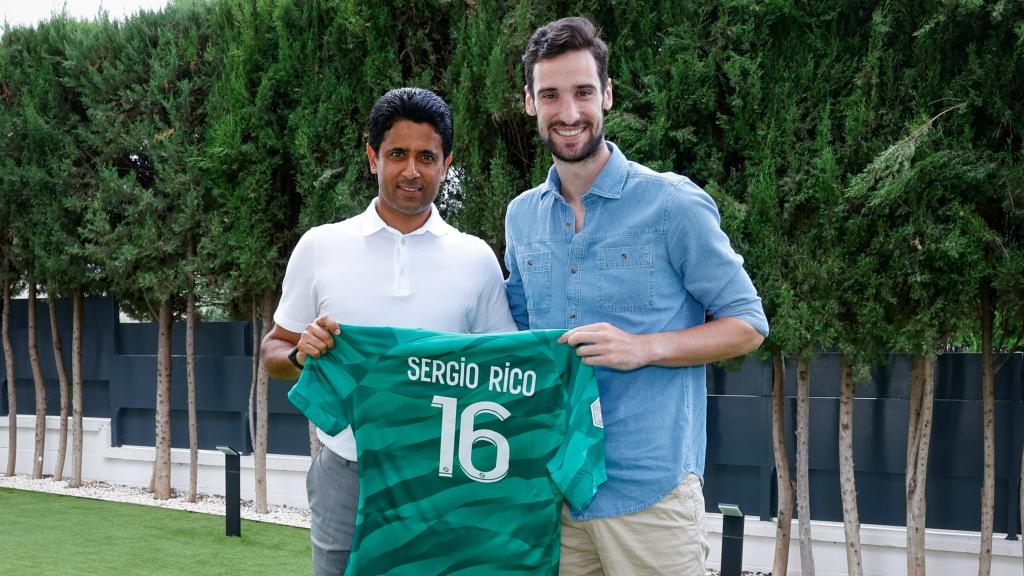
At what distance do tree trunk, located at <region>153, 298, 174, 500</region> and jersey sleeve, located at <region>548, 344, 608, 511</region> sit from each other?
6.34m

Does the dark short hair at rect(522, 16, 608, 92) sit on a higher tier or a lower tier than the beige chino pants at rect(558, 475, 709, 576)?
higher

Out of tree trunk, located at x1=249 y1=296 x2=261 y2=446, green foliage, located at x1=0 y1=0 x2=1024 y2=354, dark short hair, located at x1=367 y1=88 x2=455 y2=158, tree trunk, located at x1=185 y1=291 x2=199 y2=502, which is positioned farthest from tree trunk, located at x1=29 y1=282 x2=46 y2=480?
dark short hair, located at x1=367 y1=88 x2=455 y2=158

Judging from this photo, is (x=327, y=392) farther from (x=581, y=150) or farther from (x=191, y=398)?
(x=191, y=398)

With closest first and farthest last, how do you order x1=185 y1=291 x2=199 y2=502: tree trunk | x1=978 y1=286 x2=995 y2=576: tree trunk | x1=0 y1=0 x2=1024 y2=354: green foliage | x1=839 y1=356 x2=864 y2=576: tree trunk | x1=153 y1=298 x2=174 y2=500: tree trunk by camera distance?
x1=0 y1=0 x2=1024 y2=354: green foliage
x1=978 y1=286 x2=995 y2=576: tree trunk
x1=839 y1=356 x2=864 y2=576: tree trunk
x1=185 y1=291 x2=199 y2=502: tree trunk
x1=153 y1=298 x2=174 y2=500: tree trunk

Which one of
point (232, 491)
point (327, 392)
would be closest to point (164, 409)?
point (232, 491)

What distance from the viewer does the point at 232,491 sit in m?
6.07

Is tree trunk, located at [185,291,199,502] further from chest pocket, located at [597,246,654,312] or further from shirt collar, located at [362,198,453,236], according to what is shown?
chest pocket, located at [597,246,654,312]

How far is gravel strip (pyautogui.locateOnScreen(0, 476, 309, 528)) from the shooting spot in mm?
6988

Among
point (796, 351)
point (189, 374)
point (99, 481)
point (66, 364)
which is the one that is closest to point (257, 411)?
point (189, 374)

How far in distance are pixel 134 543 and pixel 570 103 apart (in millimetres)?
5319

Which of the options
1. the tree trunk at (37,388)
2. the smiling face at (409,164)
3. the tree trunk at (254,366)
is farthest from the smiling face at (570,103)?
the tree trunk at (37,388)

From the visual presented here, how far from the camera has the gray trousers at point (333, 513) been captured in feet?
7.02

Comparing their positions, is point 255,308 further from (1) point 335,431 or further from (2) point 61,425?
(1) point 335,431

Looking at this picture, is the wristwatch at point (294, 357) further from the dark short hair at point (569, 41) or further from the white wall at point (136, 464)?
the white wall at point (136, 464)
